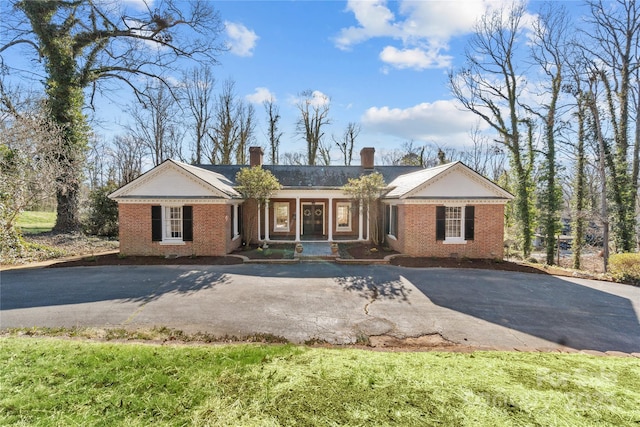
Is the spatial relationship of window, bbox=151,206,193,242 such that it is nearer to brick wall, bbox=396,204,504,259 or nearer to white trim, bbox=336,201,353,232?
white trim, bbox=336,201,353,232

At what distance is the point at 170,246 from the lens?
44.4 feet

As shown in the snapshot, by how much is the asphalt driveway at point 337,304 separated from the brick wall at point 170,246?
7.59 ft

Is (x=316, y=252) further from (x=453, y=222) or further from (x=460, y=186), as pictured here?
(x=460, y=186)

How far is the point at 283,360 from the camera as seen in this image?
4449 millimetres

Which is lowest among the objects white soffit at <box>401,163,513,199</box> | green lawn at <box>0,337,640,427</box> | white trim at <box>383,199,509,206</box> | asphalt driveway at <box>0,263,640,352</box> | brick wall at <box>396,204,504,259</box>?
asphalt driveway at <box>0,263,640,352</box>

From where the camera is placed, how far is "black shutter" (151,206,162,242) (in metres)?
13.5

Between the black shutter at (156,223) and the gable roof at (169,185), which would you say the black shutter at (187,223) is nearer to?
the gable roof at (169,185)

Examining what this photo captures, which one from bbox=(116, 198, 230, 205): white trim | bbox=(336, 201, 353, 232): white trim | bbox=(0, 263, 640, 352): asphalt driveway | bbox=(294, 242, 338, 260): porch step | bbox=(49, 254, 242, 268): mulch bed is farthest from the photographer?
bbox=(336, 201, 353, 232): white trim

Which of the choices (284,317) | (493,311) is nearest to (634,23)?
(493,311)

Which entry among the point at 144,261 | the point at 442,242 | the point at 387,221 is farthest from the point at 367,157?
the point at 144,261

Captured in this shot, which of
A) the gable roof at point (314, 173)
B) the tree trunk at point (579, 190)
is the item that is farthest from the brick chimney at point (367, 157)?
the tree trunk at point (579, 190)

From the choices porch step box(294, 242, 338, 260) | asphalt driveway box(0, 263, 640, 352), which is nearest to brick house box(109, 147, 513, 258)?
asphalt driveway box(0, 263, 640, 352)

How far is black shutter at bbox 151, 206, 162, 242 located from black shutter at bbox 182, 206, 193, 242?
3.59 ft

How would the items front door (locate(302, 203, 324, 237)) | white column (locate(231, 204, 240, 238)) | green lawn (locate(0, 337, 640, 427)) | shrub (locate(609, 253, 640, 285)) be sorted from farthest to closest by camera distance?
front door (locate(302, 203, 324, 237)) → white column (locate(231, 204, 240, 238)) → shrub (locate(609, 253, 640, 285)) → green lawn (locate(0, 337, 640, 427))
